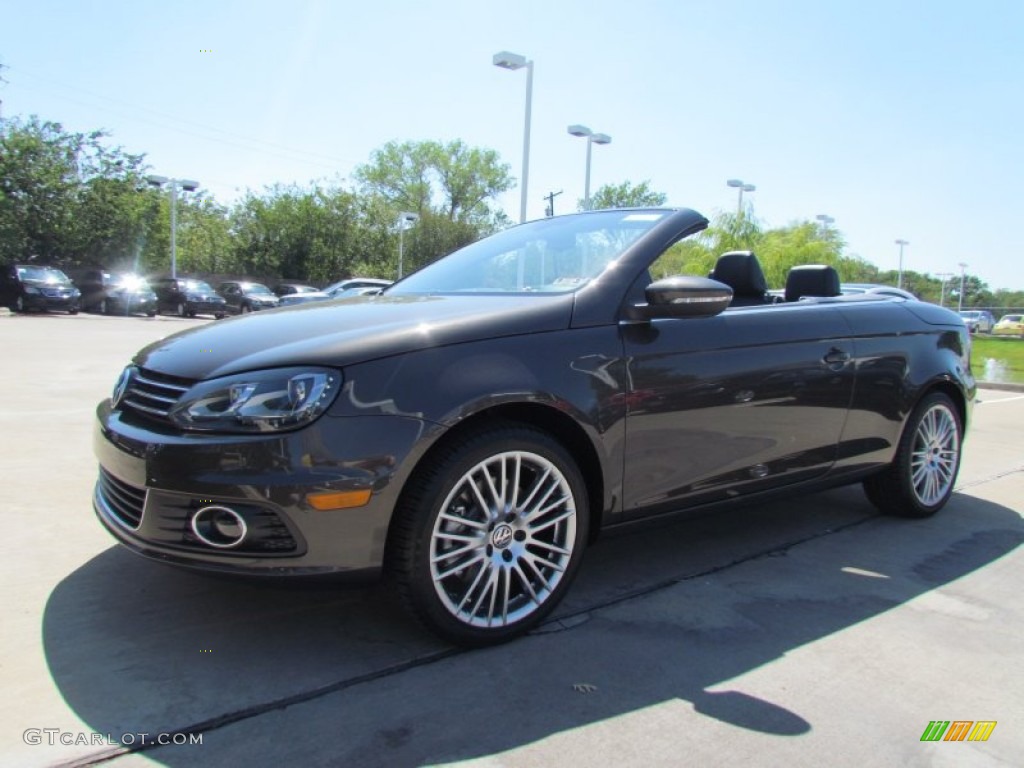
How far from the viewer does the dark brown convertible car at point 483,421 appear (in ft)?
7.76

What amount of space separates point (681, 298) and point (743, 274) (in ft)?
4.62

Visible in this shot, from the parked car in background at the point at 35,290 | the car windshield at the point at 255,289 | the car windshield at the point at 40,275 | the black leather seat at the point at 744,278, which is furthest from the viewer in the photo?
the car windshield at the point at 255,289

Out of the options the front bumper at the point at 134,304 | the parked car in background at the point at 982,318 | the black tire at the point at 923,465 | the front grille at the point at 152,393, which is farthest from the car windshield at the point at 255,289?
the parked car in background at the point at 982,318

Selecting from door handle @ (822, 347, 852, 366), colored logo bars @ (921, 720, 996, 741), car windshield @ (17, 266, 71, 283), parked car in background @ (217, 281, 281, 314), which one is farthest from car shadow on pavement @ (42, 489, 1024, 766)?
parked car in background @ (217, 281, 281, 314)

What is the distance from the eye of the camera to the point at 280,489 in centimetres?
231

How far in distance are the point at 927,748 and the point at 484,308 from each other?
6.51ft

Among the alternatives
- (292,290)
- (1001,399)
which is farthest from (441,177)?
(1001,399)

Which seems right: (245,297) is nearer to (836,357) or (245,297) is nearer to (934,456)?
(934,456)

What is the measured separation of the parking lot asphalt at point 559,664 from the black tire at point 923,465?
47 cm

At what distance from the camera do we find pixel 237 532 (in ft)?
7.75

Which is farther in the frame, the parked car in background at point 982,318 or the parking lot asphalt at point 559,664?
the parked car in background at point 982,318

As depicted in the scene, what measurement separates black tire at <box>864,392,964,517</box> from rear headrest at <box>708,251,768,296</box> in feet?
3.88

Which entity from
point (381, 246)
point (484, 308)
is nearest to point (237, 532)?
point (484, 308)

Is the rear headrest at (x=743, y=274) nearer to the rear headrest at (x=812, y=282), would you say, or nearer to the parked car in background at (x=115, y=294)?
the rear headrest at (x=812, y=282)
